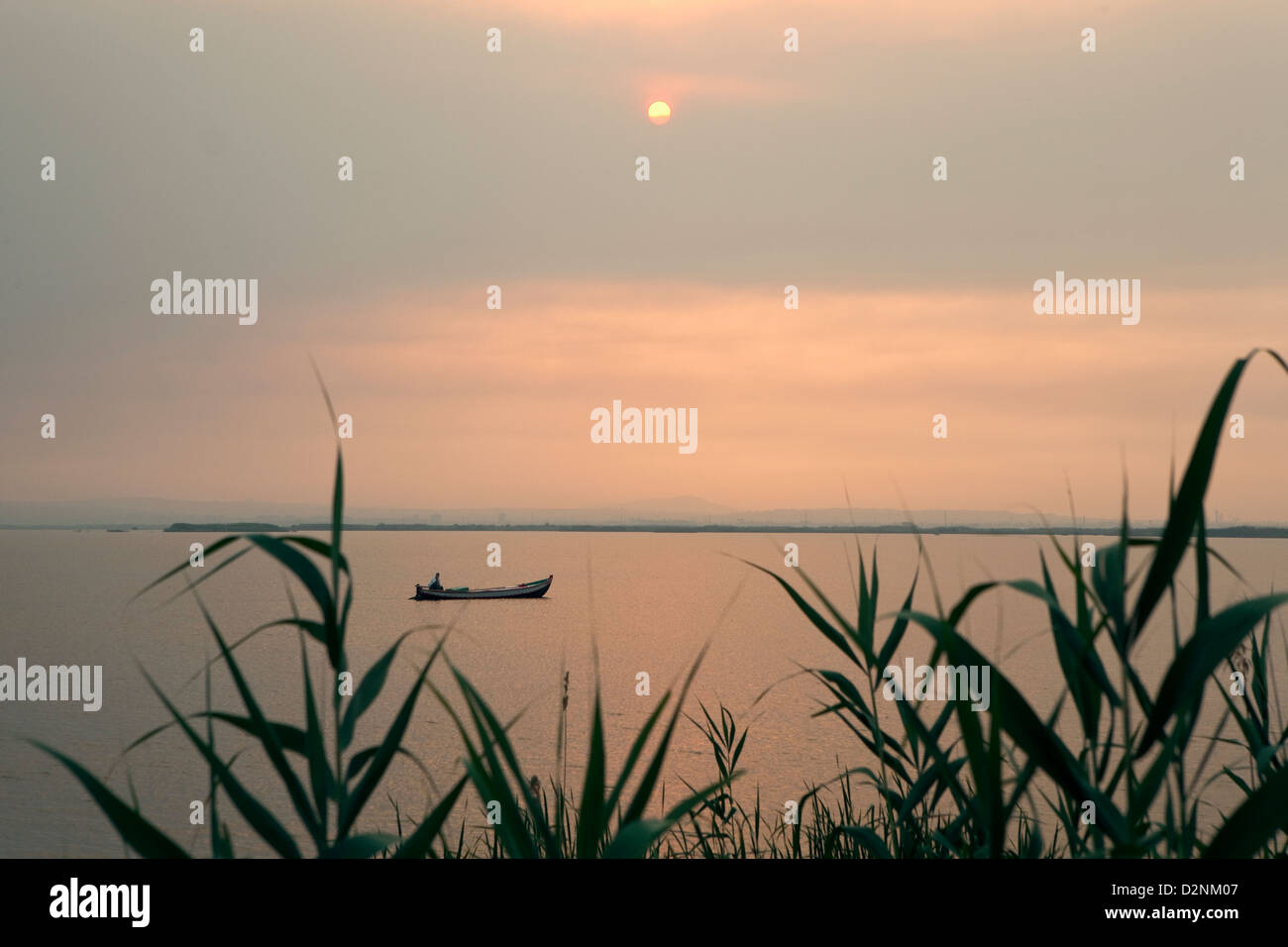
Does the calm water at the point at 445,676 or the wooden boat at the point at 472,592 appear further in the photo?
the wooden boat at the point at 472,592

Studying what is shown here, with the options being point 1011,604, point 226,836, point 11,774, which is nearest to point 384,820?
point 11,774

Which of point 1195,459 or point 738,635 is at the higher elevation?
point 1195,459

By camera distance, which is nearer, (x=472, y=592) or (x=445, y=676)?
(x=445, y=676)

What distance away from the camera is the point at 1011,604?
9431cm

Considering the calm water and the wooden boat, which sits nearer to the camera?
the calm water
